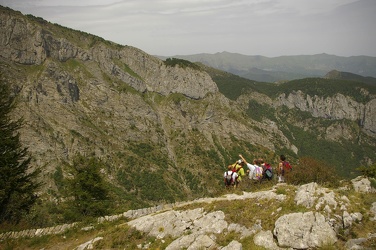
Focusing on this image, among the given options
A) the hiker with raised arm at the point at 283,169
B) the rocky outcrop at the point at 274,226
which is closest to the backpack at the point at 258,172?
the hiker with raised arm at the point at 283,169

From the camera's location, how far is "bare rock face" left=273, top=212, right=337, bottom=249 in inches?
479

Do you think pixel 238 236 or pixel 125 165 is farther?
pixel 125 165

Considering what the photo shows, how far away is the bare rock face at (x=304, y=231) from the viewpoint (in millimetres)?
12176

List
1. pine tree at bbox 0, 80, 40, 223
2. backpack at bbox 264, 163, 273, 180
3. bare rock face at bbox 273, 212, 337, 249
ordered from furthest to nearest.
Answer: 1. pine tree at bbox 0, 80, 40, 223
2. backpack at bbox 264, 163, 273, 180
3. bare rock face at bbox 273, 212, 337, 249

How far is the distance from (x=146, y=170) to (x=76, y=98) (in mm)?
71828

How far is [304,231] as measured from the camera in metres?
12.7

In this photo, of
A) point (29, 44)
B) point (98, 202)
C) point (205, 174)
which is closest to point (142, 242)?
point (98, 202)

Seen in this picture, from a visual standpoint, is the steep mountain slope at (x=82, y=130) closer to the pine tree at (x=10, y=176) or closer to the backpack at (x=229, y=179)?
the pine tree at (x=10, y=176)

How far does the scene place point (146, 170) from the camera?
531 ft

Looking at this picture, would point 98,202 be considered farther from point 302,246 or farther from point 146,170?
point 146,170

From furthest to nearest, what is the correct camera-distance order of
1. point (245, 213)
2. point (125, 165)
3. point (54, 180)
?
point (125, 165)
point (54, 180)
point (245, 213)

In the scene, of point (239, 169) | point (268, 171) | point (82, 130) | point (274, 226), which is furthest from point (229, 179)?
point (82, 130)

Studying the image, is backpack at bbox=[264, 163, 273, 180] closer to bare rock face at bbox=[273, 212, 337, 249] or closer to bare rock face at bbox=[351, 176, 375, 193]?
bare rock face at bbox=[351, 176, 375, 193]

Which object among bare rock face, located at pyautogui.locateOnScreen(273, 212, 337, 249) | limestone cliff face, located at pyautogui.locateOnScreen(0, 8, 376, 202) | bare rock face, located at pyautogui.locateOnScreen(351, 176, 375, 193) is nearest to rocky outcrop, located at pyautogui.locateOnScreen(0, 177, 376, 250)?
bare rock face, located at pyautogui.locateOnScreen(273, 212, 337, 249)
